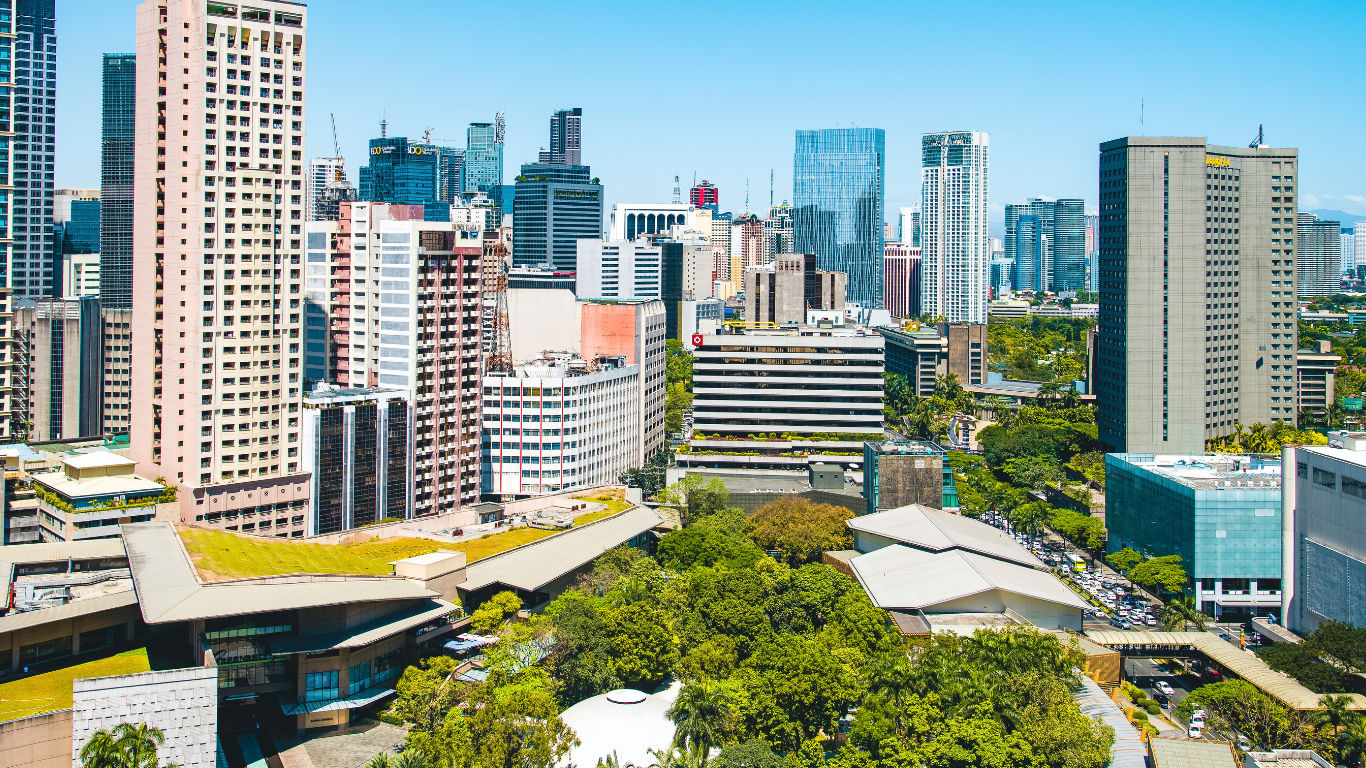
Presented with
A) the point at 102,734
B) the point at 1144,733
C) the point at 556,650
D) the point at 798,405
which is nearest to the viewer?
the point at 102,734

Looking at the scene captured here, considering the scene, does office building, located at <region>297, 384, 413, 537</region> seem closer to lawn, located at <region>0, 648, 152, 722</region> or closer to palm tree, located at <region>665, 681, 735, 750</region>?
lawn, located at <region>0, 648, 152, 722</region>

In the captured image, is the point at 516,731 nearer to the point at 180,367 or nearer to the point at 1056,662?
the point at 1056,662

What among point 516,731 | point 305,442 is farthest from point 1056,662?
point 305,442

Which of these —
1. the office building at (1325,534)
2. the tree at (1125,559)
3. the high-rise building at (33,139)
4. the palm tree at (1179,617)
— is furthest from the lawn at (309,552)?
the high-rise building at (33,139)

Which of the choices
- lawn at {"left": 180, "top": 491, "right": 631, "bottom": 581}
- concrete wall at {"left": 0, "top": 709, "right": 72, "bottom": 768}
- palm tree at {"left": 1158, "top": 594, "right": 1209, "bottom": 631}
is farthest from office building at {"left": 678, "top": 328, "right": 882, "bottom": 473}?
concrete wall at {"left": 0, "top": 709, "right": 72, "bottom": 768}

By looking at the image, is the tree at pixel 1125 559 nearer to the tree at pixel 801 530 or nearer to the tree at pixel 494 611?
the tree at pixel 801 530

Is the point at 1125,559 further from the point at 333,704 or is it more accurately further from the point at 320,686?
the point at 320,686
